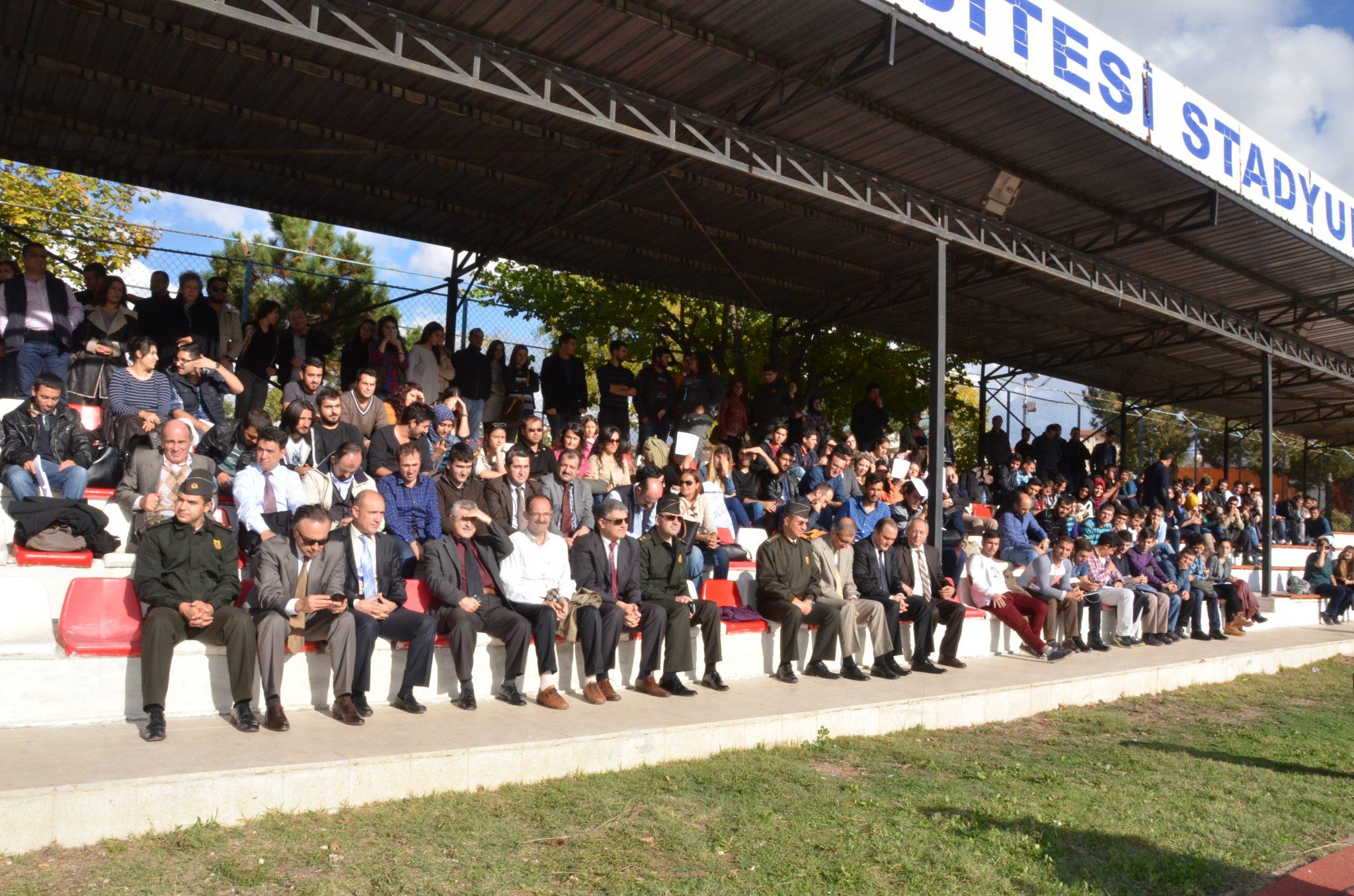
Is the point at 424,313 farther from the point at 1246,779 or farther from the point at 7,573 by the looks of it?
the point at 1246,779

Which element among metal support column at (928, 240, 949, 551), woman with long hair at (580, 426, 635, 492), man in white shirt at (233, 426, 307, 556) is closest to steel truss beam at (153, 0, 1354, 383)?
metal support column at (928, 240, 949, 551)

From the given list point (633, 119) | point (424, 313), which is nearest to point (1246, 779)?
point (633, 119)

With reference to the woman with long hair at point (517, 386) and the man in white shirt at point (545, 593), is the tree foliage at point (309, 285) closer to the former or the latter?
the woman with long hair at point (517, 386)

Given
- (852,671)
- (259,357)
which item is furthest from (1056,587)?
(259,357)

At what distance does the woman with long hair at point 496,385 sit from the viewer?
1344 cm

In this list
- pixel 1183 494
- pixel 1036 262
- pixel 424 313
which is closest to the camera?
pixel 1036 262

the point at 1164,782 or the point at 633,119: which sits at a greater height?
the point at 633,119

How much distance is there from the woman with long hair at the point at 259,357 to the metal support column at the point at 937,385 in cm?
694

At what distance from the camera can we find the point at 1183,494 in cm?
2148

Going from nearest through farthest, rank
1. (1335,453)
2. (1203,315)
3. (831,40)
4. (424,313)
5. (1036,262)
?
(831,40)
(1036,262)
(424,313)
(1203,315)
(1335,453)

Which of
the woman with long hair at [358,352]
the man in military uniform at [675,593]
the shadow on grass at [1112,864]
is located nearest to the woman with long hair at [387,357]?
the woman with long hair at [358,352]

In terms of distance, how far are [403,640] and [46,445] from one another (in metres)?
3.22

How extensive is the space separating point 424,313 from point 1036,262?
26.8ft

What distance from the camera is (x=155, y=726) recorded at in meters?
5.57
